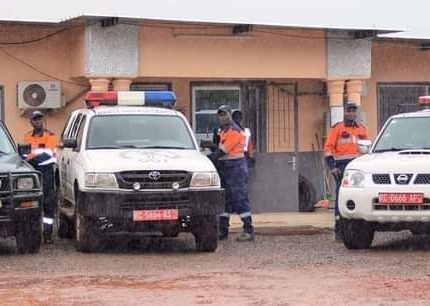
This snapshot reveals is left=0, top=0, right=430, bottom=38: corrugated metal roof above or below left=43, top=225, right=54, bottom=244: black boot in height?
above

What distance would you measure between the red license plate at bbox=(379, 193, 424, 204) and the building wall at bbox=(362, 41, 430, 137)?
849cm

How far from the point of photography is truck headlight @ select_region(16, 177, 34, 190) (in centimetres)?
1235

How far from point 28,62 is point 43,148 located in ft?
14.0

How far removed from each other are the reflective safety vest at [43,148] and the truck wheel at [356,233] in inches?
152

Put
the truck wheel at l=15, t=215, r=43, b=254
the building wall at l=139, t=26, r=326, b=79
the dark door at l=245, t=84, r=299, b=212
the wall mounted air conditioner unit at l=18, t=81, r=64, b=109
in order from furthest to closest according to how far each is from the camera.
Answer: the dark door at l=245, t=84, r=299, b=212 → the wall mounted air conditioner unit at l=18, t=81, r=64, b=109 → the building wall at l=139, t=26, r=326, b=79 → the truck wheel at l=15, t=215, r=43, b=254

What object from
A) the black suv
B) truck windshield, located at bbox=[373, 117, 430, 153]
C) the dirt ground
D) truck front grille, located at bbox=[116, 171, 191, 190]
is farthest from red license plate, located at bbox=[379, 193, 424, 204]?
the black suv

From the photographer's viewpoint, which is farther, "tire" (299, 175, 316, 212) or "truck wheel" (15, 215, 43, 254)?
"tire" (299, 175, 316, 212)

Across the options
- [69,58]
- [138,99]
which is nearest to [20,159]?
[138,99]

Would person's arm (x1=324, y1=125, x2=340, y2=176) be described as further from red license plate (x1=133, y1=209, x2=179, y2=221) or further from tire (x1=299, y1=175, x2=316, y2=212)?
tire (x1=299, y1=175, x2=316, y2=212)

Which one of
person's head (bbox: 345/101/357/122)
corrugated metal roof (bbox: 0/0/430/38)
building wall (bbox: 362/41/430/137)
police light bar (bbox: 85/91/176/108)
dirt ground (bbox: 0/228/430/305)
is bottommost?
dirt ground (bbox: 0/228/430/305)

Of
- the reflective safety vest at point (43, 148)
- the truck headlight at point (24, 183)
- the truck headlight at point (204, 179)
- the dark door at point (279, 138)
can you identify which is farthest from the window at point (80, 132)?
the dark door at point (279, 138)

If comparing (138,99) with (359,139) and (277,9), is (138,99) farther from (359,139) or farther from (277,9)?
(277,9)

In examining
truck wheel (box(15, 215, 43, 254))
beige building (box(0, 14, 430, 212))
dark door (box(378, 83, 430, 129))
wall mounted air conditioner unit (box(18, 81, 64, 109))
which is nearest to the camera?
truck wheel (box(15, 215, 43, 254))

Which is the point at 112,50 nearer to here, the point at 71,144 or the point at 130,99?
the point at 130,99
